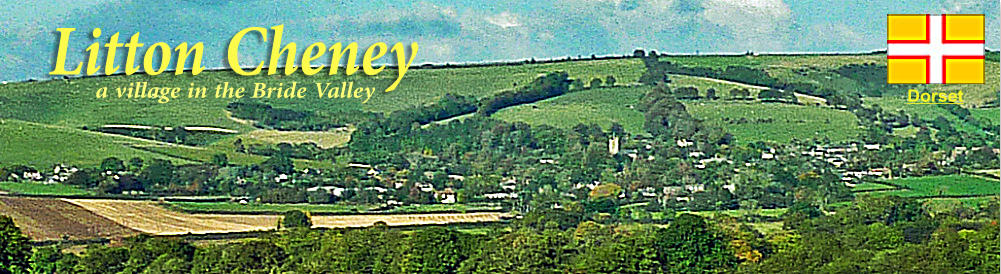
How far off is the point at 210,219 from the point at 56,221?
8.70 m

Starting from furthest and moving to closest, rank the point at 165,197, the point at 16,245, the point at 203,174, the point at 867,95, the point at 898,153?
1. the point at 867,95
2. the point at 898,153
3. the point at 203,174
4. the point at 165,197
5. the point at 16,245

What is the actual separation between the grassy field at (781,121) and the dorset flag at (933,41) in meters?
80.9

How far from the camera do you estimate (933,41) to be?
119 feet

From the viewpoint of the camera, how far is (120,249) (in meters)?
60.8

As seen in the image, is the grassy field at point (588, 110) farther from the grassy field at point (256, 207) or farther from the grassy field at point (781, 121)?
the grassy field at point (256, 207)

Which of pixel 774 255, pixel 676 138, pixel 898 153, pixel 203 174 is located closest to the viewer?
pixel 774 255

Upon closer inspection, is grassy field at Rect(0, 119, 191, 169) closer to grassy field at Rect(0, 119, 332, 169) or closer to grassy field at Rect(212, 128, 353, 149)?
grassy field at Rect(0, 119, 332, 169)

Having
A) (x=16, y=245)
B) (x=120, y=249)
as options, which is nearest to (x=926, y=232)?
(x=120, y=249)

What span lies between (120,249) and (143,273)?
940cm

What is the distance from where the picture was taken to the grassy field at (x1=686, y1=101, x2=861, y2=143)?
400 ft

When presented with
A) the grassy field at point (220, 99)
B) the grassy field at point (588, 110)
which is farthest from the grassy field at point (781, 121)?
the grassy field at point (220, 99)

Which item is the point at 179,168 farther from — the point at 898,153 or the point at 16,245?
the point at 16,245

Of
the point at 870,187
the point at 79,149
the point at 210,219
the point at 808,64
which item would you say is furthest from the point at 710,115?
the point at 210,219

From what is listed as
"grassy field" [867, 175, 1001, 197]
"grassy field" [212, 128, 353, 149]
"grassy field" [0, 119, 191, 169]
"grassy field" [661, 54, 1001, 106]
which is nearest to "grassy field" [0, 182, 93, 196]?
"grassy field" [0, 119, 191, 169]
